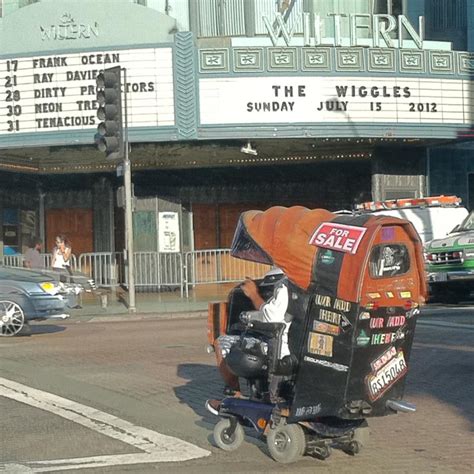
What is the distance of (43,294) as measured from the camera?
1669 centimetres

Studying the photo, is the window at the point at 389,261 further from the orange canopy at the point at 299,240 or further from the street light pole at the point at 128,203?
the street light pole at the point at 128,203

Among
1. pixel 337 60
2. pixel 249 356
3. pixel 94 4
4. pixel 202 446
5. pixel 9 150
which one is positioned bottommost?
pixel 202 446

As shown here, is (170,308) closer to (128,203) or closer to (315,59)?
Answer: (128,203)

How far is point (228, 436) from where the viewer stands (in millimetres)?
8406

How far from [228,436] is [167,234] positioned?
2123 cm

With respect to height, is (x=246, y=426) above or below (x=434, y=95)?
below

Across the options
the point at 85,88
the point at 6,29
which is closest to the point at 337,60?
the point at 85,88

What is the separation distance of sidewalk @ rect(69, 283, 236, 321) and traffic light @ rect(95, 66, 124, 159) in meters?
3.71

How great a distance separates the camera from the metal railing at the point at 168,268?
27078 millimetres

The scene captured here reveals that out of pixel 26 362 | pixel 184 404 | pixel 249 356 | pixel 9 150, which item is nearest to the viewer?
pixel 249 356

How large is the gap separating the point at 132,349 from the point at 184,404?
4912 millimetres

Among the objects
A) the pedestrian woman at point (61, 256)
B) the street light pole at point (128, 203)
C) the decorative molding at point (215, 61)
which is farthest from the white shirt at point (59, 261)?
the decorative molding at point (215, 61)

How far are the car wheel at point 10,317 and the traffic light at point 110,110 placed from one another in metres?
5.73

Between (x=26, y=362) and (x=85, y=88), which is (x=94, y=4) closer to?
(x=85, y=88)
